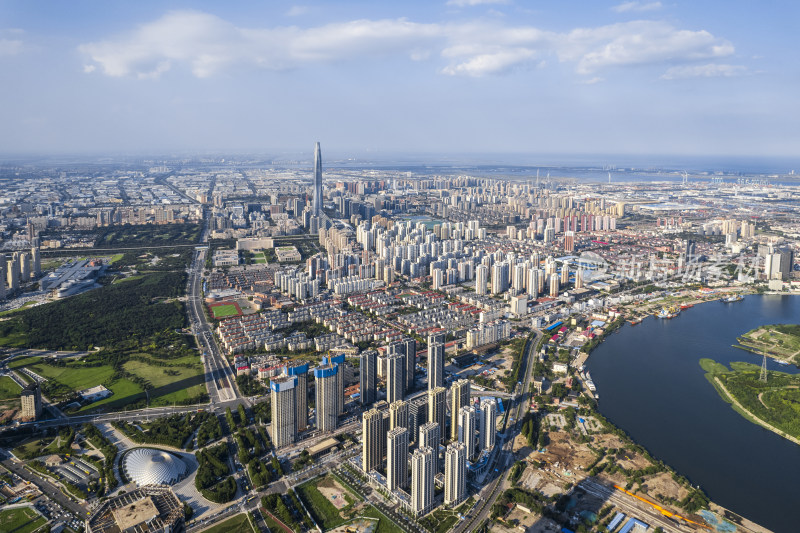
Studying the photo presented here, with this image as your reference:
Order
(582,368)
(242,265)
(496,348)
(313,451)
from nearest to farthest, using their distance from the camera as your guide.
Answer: (313,451)
(582,368)
(496,348)
(242,265)

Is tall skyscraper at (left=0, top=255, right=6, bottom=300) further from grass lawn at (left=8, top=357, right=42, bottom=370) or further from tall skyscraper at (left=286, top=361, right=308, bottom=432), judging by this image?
tall skyscraper at (left=286, top=361, right=308, bottom=432)

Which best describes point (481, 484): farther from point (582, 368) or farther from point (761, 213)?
point (761, 213)

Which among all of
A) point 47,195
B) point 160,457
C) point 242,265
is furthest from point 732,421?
point 47,195

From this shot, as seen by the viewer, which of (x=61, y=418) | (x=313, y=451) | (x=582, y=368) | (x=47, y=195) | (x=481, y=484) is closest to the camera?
(x=481, y=484)

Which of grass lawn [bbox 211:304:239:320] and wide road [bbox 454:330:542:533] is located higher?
grass lawn [bbox 211:304:239:320]

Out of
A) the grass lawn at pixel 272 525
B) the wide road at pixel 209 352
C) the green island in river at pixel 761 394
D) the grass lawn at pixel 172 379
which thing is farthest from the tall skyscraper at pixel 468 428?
the green island in river at pixel 761 394

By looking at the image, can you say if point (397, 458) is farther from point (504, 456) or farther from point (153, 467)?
point (153, 467)

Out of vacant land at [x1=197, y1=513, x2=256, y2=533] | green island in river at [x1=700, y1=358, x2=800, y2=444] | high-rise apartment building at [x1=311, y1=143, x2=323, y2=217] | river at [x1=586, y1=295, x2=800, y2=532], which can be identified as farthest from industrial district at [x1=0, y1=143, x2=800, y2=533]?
high-rise apartment building at [x1=311, y1=143, x2=323, y2=217]
